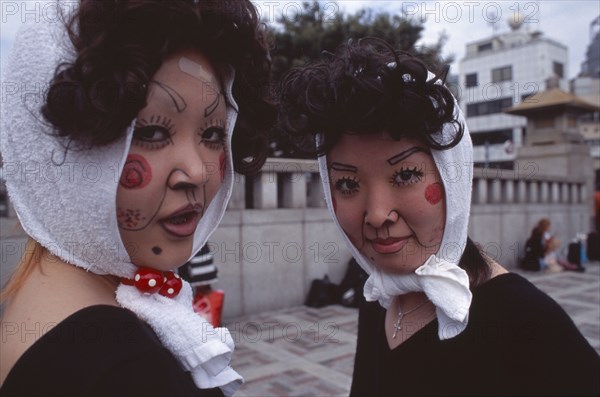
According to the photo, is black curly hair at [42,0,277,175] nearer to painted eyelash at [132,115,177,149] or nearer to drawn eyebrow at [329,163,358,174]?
painted eyelash at [132,115,177,149]

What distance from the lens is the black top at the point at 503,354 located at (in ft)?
4.22

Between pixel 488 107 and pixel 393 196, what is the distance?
132ft

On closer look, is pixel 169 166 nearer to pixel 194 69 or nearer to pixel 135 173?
pixel 135 173

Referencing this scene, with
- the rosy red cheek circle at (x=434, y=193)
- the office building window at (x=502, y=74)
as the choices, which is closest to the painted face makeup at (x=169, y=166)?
the rosy red cheek circle at (x=434, y=193)

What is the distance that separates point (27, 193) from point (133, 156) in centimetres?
29

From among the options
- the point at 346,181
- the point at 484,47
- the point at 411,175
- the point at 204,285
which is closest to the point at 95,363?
the point at 346,181

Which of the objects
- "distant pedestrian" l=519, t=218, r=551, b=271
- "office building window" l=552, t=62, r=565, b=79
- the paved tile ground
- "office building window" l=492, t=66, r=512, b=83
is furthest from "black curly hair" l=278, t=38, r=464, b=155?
"office building window" l=552, t=62, r=565, b=79

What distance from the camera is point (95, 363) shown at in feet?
3.56

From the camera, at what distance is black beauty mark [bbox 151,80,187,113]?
127 cm

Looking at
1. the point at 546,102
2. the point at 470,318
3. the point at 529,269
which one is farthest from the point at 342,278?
the point at 546,102

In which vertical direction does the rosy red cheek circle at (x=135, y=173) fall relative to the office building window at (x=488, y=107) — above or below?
below

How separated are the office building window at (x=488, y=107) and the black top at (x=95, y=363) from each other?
39.2 meters

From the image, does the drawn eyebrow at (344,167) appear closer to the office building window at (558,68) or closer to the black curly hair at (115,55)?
the black curly hair at (115,55)

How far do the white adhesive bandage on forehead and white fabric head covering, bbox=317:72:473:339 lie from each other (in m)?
0.49
